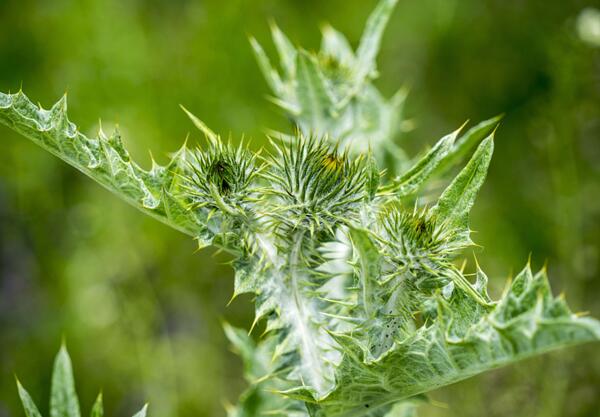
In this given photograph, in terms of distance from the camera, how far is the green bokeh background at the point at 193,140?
455 cm

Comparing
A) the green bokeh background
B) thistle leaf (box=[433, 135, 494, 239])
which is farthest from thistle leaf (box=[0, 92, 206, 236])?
the green bokeh background

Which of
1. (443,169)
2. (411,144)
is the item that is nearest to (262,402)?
(443,169)

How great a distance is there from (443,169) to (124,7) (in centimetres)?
404

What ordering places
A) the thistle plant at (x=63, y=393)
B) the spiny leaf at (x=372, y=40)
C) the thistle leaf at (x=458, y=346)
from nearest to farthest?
1. the thistle leaf at (x=458, y=346)
2. the thistle plant at (x=63, y=393)
3. the spiny leaf at (x=372, y=40)

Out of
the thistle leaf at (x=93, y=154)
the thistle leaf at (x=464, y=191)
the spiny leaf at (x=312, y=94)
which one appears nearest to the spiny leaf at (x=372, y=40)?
the spiny leaf at (x=312, y=94)

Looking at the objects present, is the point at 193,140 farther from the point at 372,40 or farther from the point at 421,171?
the point at 421,171

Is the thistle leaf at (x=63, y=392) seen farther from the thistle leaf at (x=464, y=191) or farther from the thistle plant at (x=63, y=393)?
the thistle leaf at (x=464, y=191)

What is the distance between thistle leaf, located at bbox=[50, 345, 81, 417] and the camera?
2.36 meters

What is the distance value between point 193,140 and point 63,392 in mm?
3162

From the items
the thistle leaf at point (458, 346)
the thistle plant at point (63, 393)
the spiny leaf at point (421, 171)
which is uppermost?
the spiny leaf at point (421, 171)

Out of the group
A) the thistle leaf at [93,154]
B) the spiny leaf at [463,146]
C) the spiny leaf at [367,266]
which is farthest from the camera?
the spiny leaf at [463,146]

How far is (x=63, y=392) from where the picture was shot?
7.98ft

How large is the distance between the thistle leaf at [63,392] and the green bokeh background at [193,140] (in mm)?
1781

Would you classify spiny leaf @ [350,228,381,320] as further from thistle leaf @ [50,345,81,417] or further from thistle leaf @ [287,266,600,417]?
thistle leaf @ [50,345,81,417]
